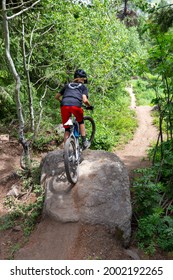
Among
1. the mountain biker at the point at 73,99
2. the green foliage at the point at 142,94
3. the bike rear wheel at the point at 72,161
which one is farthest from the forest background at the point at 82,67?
the green foliage at the point at 142,94

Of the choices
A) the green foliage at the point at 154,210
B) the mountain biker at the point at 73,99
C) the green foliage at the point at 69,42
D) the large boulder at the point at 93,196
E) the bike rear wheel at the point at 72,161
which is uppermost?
the green foliage at the point at 69,42

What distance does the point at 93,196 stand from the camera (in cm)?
509

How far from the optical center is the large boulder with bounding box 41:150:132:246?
4.76 meters

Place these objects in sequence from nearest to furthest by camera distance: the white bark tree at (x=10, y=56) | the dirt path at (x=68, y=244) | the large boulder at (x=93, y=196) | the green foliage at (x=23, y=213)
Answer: the dirt path at (x=68, y=244) → the large boulder at (x=93, y=196) → the green foliage at (x=23, y=213) → the white bark tree at (x=10, y=56)

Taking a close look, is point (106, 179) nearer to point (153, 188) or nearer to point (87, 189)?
point (87, 189)

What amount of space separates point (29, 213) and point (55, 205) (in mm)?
1007

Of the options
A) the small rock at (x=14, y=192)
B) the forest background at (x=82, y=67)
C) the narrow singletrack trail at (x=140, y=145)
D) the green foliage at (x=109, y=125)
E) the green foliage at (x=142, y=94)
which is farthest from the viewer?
the green foliage at (x=142, y=94)

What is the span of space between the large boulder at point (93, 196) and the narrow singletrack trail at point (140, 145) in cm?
260

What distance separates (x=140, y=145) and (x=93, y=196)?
650cm

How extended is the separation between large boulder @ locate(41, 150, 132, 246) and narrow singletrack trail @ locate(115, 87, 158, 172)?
2.60m

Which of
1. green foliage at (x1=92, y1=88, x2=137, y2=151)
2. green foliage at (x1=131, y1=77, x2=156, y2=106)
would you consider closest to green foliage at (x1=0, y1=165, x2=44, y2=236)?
green foliage at (x1=92, y1=88, x2=137, y2=151)

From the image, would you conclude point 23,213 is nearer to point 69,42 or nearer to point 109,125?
point 69,42

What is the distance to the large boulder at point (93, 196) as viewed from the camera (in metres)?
4.76

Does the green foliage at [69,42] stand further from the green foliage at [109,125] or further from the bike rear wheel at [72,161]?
the bike rear wheel at [72,161]
